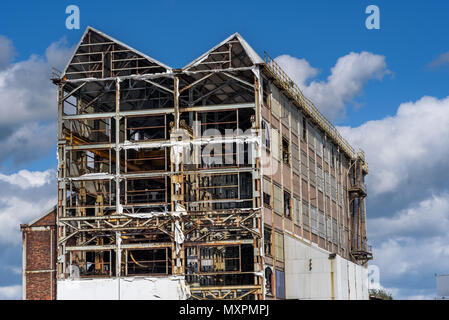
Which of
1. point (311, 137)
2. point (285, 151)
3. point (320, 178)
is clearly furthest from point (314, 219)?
point (285, 151)

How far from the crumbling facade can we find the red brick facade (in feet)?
3.32

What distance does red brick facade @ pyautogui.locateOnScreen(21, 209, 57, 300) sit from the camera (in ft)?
149

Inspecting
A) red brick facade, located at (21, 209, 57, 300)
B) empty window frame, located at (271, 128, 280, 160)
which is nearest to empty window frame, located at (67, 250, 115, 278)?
red brick facade, located at (21, 209, 57, 300)

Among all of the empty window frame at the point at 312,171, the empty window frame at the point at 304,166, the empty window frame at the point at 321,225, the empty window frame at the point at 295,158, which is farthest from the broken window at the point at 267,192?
the empty window frame at the point at 321,225

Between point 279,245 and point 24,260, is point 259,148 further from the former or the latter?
point 24,260

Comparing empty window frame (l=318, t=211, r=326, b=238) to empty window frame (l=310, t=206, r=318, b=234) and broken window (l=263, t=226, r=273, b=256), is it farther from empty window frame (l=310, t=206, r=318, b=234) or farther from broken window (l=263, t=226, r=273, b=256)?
broken window (l=263, t=226, r=273, b=256)

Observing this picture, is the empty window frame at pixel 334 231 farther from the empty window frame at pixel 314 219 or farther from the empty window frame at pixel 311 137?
the empty window frame at pixel 311 137

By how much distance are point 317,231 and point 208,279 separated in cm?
1599

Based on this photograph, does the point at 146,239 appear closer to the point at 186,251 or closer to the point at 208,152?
the point at 186,251

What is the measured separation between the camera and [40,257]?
4591 centimetres

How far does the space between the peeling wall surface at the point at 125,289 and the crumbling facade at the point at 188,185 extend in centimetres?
6
